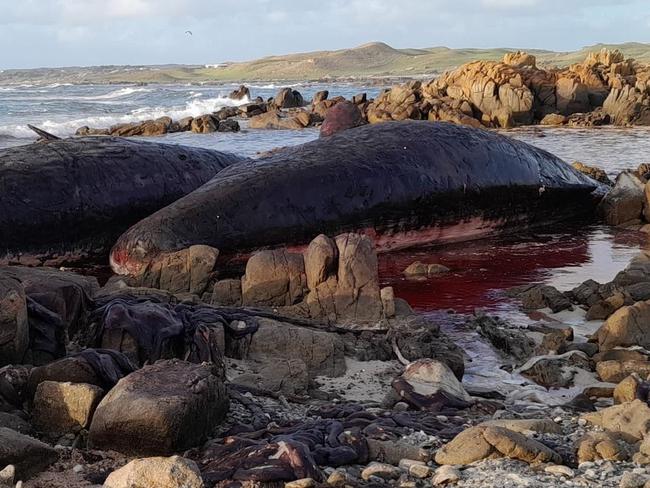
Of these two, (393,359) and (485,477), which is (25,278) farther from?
(485,477)

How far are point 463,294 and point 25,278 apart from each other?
3660 millimetres

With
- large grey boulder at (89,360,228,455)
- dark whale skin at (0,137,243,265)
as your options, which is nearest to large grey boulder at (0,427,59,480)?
large grey boulder at (89,360,228,455)

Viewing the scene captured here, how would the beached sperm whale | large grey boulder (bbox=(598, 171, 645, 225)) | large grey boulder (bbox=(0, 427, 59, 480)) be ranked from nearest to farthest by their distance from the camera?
large grey boulder (bbox=(0, 427, 59, 480))
the beached sperm whale
large grey boulder (bbox=(598, 171, 645, 225))

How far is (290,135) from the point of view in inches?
1102

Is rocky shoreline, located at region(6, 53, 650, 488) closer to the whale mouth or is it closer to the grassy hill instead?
the whale mouth

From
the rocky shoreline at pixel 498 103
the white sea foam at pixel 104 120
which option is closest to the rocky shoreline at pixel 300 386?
the rocky shoreline at pixel 498 103

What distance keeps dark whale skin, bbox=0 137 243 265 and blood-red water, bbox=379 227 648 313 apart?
8.59 ft

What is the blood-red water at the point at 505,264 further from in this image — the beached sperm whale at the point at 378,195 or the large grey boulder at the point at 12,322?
the large grey boulder at the point at 12,322

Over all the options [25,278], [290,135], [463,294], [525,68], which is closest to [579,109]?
[525,68]

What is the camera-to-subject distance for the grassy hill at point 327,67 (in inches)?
4970

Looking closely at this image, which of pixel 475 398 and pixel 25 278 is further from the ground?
pixel 25 278

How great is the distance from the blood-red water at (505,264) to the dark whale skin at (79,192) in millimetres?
2617

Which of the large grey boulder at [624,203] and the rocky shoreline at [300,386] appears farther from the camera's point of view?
the large grey boulder at [624,203]

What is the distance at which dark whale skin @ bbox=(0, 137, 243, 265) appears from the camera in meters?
8.88
